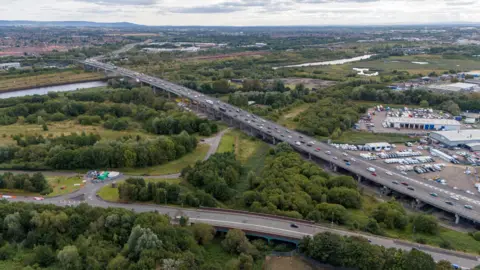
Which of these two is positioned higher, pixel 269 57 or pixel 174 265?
pixel 269 57

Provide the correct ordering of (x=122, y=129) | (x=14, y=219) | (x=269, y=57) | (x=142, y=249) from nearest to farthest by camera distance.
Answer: (x=142, y=249), (x=14, y=219), (x=122, y=129), (x=269, y=57)

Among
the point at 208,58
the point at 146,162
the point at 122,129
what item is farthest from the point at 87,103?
the point at 208,58

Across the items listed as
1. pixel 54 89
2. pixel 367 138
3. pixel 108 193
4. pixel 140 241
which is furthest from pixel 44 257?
pixel 54 89

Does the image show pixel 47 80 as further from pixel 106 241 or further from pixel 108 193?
pixel 106 241

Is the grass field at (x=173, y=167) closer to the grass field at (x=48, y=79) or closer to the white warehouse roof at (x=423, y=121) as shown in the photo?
the white warehouse roof at (x=423, y=121)

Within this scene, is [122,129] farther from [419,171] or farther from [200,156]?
[419,171]

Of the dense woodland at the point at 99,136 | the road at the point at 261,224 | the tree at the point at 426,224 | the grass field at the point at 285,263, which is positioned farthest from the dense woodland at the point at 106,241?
the tree at the point at 426,224
